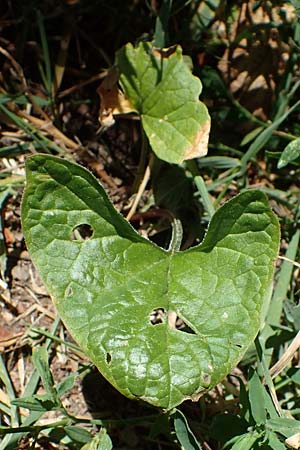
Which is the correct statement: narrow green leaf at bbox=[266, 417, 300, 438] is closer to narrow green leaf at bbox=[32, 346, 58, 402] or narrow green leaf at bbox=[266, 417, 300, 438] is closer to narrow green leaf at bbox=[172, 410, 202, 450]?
narrow green leaf at bbox=[172, 410, 202, 450]

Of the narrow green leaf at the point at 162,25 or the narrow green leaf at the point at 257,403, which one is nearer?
the narrow green leaf at the point at 257,403

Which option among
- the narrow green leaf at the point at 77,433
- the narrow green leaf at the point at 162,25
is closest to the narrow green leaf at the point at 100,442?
the narrow green leaf at the point at 77,433

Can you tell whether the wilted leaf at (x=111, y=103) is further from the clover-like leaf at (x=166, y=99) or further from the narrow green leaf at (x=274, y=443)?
the narrow green leaf at (x=274, y=443)

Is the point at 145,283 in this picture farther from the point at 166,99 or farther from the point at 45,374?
the point at 166,99

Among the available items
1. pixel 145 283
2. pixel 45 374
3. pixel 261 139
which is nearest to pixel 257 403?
pixel 145 283

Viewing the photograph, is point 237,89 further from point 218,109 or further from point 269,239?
point 269,239

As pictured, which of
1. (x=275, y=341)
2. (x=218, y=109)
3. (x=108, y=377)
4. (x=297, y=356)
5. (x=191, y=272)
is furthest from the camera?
(x=218, y=109)

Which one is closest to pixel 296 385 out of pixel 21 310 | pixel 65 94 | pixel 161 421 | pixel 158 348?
pixel 161 421
